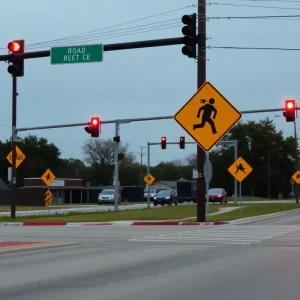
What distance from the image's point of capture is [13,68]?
922 inches

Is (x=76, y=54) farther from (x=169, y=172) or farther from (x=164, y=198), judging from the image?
(x=169, y=172)

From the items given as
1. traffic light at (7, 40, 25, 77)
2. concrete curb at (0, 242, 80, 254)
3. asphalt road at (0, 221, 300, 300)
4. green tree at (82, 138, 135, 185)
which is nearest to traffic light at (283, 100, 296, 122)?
asphalt road at (0, 221, 300, 300)

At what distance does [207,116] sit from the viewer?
91.6 feet

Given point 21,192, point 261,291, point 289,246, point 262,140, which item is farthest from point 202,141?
point 262,140

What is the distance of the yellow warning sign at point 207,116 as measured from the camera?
2716 centimetres

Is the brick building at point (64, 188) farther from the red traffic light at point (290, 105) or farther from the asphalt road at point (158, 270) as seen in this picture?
the asphalt road at point (158, 270)

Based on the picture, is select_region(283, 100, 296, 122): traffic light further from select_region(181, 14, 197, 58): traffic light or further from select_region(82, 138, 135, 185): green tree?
select_region(82, 138, 135, 185): green tree

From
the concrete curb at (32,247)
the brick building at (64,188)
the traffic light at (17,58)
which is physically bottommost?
the concrete curb at (32,247)

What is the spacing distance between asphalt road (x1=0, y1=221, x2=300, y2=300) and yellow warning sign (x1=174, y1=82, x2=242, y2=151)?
795 centimetres

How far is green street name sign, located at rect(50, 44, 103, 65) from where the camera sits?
23.5 m

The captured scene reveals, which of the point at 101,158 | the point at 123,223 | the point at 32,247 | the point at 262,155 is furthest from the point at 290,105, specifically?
the point at 101,158

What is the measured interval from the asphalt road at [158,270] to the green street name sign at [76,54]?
23.6ft

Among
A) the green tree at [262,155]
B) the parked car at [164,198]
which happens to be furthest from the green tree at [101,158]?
the parked car at [164,198]

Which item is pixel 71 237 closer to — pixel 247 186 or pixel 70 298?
pixel 70 298
